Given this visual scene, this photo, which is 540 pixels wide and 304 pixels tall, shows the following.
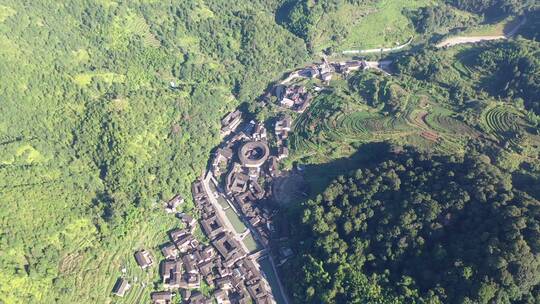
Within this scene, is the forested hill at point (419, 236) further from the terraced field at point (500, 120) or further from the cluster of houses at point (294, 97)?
the cluster of houses at point (294, 97)

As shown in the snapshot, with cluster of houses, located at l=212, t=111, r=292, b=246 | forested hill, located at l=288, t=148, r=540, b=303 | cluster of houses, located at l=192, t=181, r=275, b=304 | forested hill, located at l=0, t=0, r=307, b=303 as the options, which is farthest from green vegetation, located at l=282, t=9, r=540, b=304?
forested hill, located at l=0, t=0, r=307, b=303

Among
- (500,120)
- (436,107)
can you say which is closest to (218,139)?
(436,107)

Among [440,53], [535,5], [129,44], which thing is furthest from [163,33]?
[535,5]

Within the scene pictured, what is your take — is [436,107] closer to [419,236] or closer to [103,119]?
[419,236]

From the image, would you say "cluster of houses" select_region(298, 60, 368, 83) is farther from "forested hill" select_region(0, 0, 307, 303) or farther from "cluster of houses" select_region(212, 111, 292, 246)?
"cluster of houses" select_region(212, 111, 292, 246)

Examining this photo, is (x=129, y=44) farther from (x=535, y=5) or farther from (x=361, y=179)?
(x=535, y=5)
